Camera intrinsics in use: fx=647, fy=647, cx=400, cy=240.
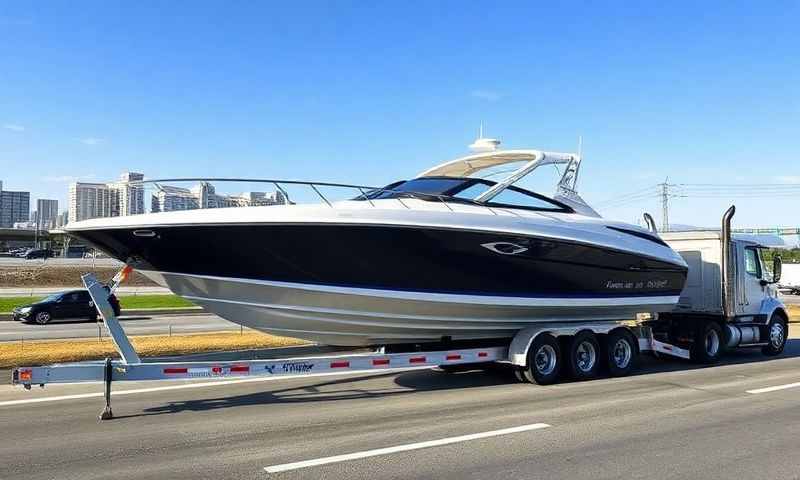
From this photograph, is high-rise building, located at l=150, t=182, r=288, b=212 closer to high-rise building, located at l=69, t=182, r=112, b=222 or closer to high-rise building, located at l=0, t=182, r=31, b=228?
high-rise building, located at l=69, t=182, r=112, b=222

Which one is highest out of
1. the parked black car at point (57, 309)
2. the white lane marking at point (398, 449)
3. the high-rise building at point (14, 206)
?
the high-rise building at point (14, 206)

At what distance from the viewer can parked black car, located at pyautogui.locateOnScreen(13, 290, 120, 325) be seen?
2130 centimetres

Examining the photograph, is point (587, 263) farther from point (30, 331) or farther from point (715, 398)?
point (30, 331)

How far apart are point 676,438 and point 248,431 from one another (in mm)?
4243

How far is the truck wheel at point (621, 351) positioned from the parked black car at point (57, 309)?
18359 millimetres

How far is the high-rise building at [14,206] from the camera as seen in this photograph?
12625cm

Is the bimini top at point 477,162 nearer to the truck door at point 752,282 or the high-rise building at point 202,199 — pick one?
the high-rise building at point 202,199

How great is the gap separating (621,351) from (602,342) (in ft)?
1.54

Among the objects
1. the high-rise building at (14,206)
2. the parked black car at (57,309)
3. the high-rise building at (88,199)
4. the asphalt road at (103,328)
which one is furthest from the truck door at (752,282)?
the high-rise building at (14,206)

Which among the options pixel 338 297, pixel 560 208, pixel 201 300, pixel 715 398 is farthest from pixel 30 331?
pixel 715 398

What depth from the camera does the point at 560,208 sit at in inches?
400

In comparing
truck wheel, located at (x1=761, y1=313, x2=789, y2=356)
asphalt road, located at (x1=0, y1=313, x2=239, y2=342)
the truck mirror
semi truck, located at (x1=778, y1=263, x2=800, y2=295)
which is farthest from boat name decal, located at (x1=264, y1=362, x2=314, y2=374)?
semi truck, located at (x1=778, y1=263, x2=800, y2=295)

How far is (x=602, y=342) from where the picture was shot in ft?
34.1

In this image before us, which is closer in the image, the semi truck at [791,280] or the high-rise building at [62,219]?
the high-rise building at [62,219]
